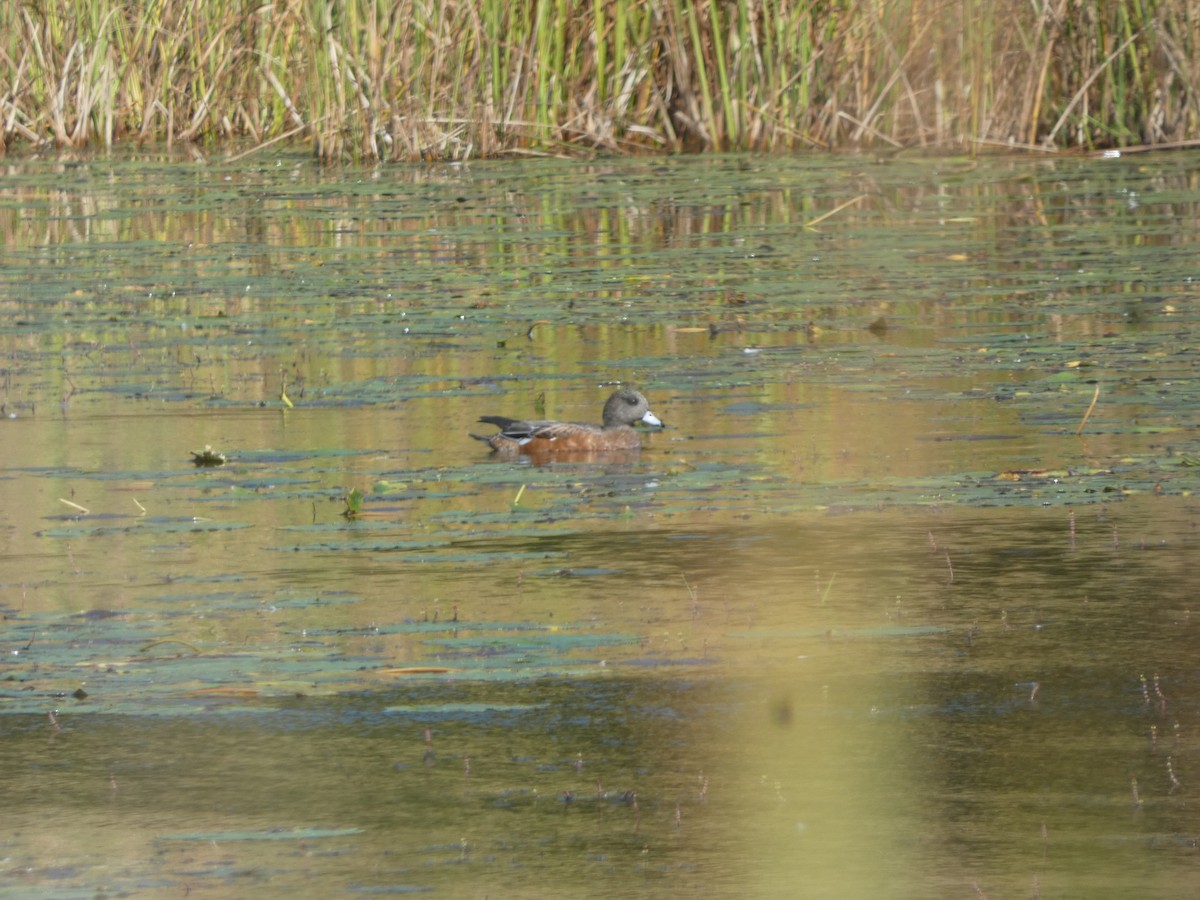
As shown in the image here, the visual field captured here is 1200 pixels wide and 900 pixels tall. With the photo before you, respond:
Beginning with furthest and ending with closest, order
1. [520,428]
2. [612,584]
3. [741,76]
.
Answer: [741,76], [520,428], [612,584]

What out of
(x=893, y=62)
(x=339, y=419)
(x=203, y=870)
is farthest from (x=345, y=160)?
(x=203, y=870)

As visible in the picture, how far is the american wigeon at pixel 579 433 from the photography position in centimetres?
705

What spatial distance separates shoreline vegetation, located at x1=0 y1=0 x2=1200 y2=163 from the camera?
48.8 ft

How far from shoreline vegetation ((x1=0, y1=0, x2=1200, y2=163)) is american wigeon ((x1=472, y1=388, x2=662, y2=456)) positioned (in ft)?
26.1

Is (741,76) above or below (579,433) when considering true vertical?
above

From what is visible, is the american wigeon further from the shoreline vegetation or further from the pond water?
the shoreline vegetation

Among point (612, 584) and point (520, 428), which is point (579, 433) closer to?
point (520, 428)

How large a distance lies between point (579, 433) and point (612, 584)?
6.22ft

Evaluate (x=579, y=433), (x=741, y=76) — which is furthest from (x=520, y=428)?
(x=741, y=76)

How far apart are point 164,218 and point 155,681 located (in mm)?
9869

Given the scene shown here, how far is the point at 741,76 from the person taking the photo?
50.0ft

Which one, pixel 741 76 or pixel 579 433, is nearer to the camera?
pixel 579 433

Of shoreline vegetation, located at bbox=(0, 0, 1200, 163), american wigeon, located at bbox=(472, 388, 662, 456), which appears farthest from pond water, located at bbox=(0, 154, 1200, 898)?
shoreline vegetation, located at bbox=(0, 0, 1200, 163)

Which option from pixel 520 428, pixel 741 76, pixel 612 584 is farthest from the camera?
pixel 741 76
